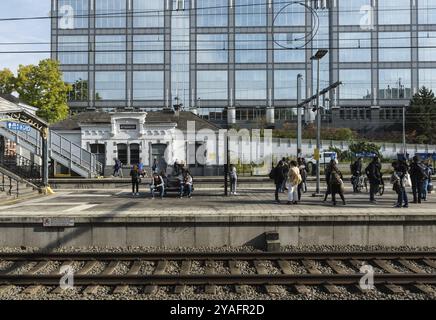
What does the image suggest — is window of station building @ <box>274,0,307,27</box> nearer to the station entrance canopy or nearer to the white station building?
the white station building

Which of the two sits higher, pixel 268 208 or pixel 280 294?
pixel 268 208

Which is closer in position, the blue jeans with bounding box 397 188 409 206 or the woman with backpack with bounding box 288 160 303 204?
the blue jeans with bounding box 397 188 409 206

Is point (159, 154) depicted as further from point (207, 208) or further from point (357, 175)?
point (207, 208)

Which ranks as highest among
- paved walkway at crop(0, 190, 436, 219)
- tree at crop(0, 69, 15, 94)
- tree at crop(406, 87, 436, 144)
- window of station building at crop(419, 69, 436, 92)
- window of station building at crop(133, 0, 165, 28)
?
window of station building at crop(133, 0, 165, 28)

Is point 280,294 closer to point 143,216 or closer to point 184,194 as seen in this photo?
point 143,216

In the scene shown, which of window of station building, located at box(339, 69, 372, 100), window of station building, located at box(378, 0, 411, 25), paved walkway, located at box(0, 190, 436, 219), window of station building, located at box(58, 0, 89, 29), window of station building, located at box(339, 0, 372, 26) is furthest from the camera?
window of station building, located at box(339, 69, 372, 100)

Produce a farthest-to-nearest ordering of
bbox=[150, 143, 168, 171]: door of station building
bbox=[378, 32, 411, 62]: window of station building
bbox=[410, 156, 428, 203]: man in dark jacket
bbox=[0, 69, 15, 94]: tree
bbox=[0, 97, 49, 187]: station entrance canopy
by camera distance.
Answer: bbox=[378, 32, 411, 62]: window of station building → bbox=[0, 69, 15, 94]: tree → bbox=[150, 143, 168, 171]: door of station building → bbox=[0, 97, 49, 187]: station entrance canopy → bbox=[410, 156, 428, 203]: man in dark jacket

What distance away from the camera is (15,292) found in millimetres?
8078

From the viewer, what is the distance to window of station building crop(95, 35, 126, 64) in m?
62.0

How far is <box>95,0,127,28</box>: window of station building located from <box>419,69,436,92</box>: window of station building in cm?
4561

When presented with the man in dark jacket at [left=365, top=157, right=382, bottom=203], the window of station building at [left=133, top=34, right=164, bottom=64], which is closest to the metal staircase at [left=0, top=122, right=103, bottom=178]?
the man in dark jacket at [left=365, top=157, right=382, bottom=203]

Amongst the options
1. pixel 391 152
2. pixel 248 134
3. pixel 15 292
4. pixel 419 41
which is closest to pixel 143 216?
pixel 15 292
